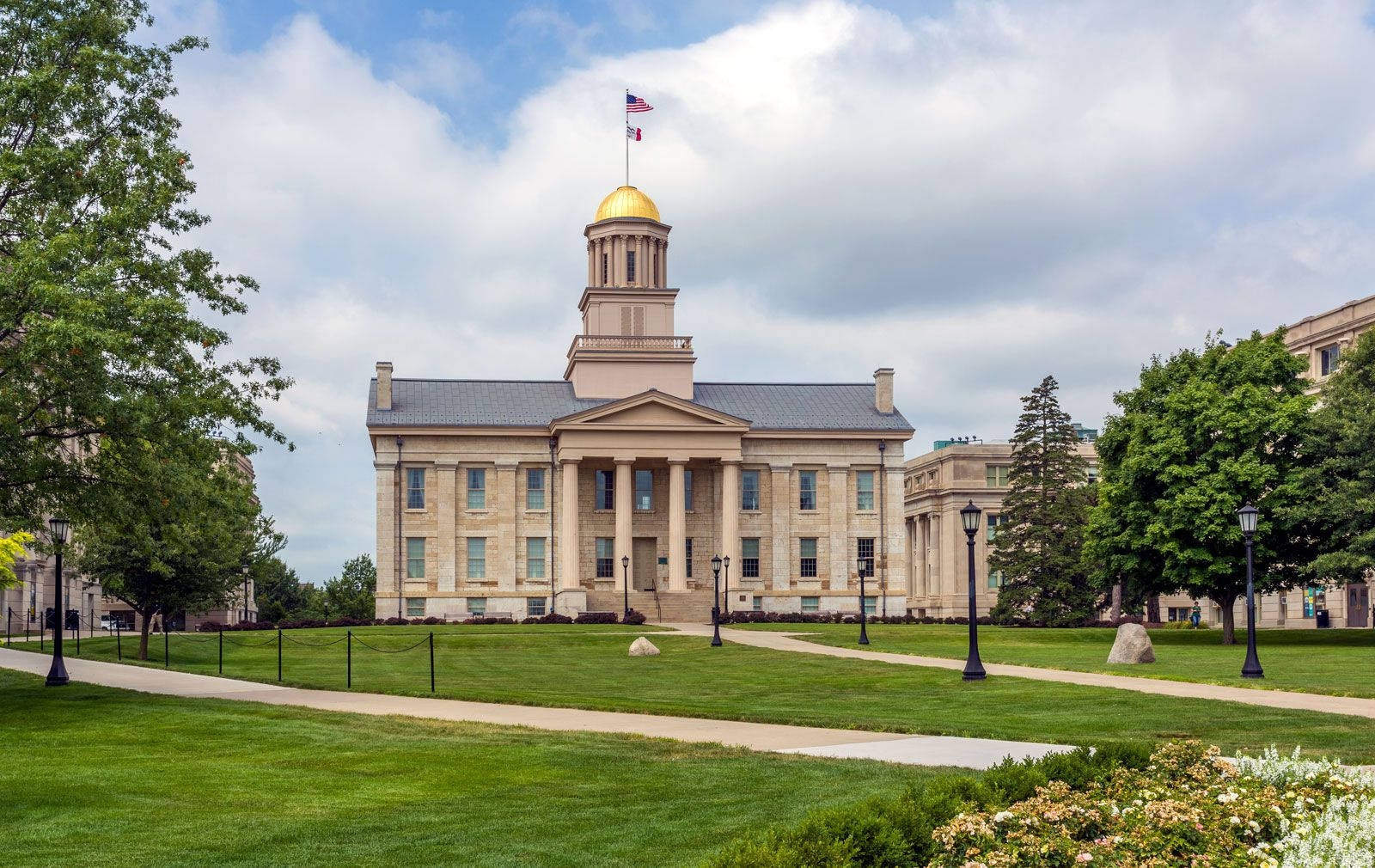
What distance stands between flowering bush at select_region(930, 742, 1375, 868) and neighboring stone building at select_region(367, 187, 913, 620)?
6628 cm

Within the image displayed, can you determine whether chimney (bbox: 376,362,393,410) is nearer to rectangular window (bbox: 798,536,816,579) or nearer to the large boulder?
rectangular window (bbox: 798,536,816,579)

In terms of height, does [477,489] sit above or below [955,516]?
above

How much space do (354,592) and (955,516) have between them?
1960 inches

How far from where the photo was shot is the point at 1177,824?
9133 millimetres

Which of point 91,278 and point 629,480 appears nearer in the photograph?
point 91,278

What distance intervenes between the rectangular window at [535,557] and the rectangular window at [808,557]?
16.1 m

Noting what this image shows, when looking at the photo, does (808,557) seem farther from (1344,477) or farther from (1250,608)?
(1250,608)

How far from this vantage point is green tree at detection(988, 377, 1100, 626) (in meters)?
74.2

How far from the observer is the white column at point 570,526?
258ft

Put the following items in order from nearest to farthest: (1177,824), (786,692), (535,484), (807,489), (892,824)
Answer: (892,824) < (1177,824) < (786,692) < (535,484) < (807,489)

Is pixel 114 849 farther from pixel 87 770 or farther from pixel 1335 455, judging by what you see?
pixel 1335 455

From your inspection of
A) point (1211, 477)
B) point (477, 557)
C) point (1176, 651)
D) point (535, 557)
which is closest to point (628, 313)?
point (535, 557)

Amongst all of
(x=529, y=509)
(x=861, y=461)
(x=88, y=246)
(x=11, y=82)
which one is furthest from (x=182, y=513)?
(x=861, y=461)

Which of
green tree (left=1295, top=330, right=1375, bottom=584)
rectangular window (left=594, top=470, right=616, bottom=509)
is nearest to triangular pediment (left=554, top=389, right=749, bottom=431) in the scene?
rectangular window (left=594, top=470, right=616, bottom=509)
